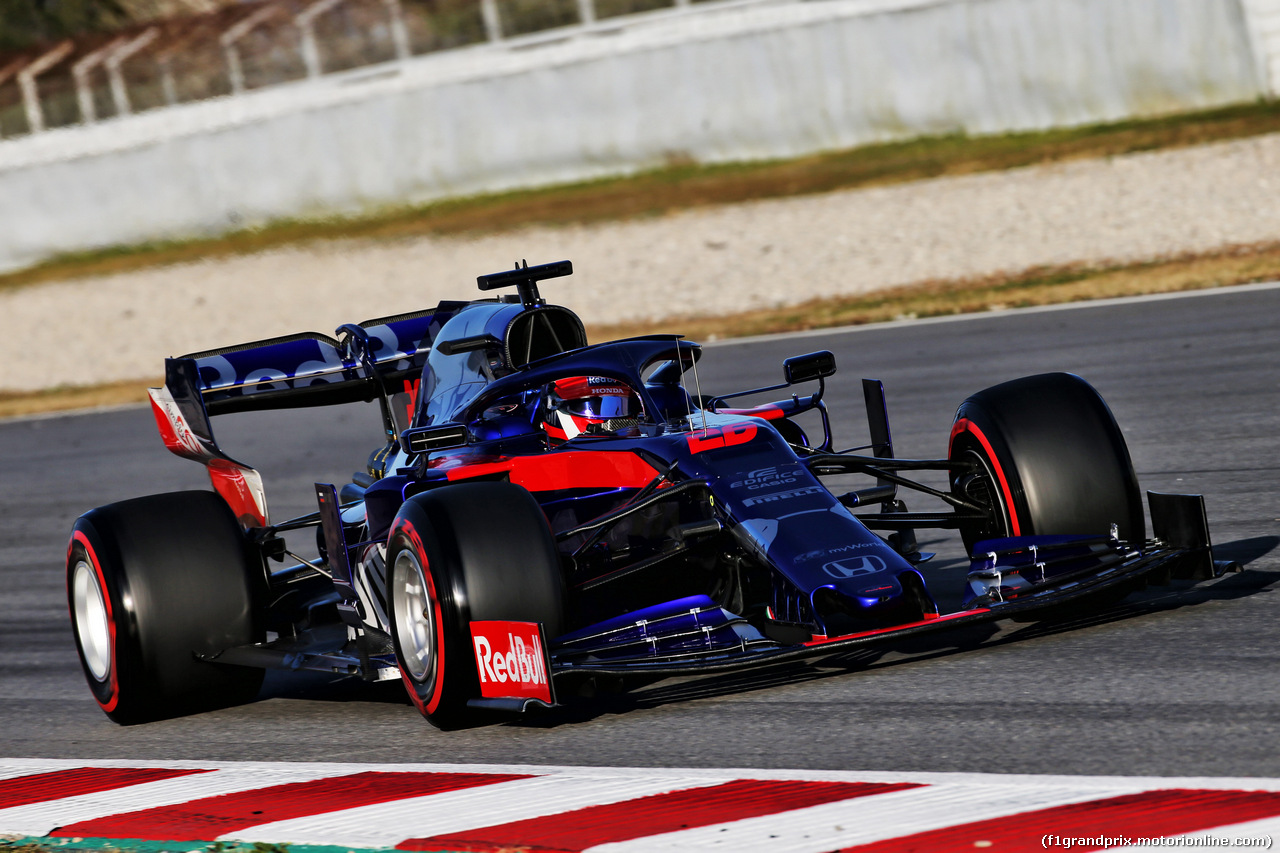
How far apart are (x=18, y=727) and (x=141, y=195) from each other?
25219 millimetres

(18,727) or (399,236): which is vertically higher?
(399,236)

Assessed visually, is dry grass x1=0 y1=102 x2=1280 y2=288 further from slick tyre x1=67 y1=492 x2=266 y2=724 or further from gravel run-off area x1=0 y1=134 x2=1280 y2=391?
slick tyre x1=67 y1=492 x2=266 y2=724

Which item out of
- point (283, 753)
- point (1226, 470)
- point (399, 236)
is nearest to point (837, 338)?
point (1226, 470)

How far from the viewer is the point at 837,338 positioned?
15484 mm

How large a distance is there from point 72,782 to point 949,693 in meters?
3.12

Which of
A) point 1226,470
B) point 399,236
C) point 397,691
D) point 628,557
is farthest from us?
point 399,236

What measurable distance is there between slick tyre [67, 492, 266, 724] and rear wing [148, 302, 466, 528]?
0.57 metres

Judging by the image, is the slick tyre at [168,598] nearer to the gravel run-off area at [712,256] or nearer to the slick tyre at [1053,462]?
the slick tyre at [1053,462]

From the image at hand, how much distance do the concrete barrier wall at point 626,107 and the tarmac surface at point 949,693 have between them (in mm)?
13439

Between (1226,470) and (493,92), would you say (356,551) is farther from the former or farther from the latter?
(493,92)

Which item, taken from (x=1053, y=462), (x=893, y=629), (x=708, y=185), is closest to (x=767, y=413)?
(x=1053, y=462)

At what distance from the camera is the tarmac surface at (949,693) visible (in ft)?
15.3

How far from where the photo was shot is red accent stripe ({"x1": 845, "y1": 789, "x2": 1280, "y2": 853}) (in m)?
3.75

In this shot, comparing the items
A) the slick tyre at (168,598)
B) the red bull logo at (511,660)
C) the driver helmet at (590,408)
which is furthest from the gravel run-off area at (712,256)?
the red bull logo at (511,660)
